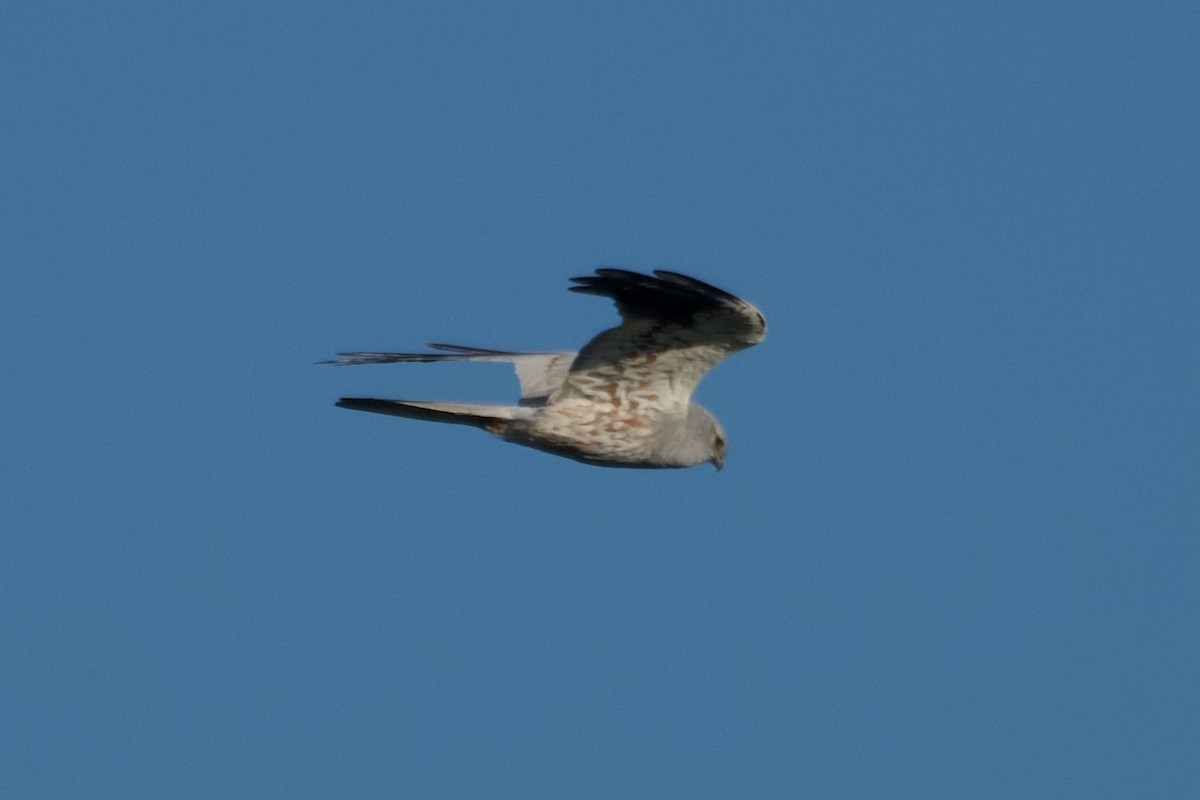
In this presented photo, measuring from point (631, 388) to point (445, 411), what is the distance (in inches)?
51.9

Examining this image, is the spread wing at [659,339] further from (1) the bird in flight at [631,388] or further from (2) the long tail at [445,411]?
(2) the long tail at [445,411]

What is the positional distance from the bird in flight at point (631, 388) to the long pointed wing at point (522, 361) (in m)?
0.01

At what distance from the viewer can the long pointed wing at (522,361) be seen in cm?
1464

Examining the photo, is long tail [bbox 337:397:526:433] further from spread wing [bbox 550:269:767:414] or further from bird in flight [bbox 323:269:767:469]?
spread wing [bbox 550:269:767:414]

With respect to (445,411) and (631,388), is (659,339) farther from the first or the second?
(445,411)

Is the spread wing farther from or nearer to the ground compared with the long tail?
farther from the ground

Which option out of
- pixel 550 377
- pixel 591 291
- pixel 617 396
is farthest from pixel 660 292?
pixel 550 377

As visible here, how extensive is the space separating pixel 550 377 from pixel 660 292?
242cm

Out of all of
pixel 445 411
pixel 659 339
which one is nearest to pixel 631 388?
pixel 659 339

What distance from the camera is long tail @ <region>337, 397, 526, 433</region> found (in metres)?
13.6

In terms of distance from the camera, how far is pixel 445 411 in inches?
542

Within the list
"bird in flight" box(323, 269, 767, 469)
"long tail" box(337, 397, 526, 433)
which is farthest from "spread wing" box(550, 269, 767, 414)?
"long tail" box(337, 397, 526, 433)

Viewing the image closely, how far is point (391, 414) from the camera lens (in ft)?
45.1

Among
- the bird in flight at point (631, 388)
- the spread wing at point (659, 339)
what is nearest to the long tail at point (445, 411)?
the bird in flight at point (631, 388)
